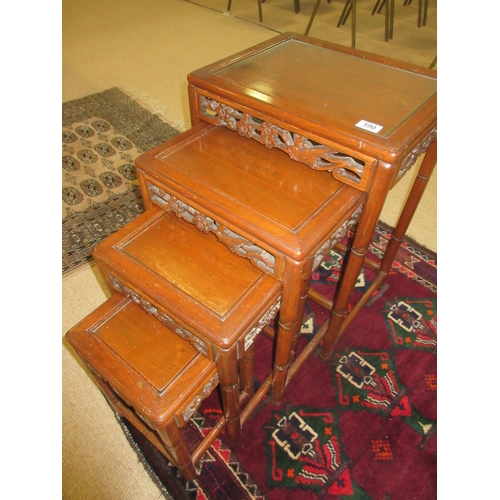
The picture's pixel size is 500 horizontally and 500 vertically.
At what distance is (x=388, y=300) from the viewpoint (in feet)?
4.82

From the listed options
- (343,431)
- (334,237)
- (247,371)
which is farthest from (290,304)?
(343,431)

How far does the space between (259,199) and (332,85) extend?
0.38 meters

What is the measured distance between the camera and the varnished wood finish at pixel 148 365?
2.51 feet

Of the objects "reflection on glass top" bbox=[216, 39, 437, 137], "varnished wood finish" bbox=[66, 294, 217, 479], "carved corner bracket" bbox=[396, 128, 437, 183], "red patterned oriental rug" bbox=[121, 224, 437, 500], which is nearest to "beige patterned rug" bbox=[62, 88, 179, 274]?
"varnished wood finish" bbox=[66, 294, 217, 479]

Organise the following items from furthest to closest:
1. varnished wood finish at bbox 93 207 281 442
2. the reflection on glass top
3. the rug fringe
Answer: the rug fringe, the reflection on glass top, varnished wood finish at bbox 93 207 281 442

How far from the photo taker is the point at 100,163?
2.03 metres

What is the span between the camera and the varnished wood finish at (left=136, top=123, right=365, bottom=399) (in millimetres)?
764

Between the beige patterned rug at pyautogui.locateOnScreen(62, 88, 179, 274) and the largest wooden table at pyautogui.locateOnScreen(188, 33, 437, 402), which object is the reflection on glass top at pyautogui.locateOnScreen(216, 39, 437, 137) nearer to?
the largest wooden table at pyautogui.locateOnScreen(188, 33, 437, 402)

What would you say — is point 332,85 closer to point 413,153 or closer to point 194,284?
point 413,153

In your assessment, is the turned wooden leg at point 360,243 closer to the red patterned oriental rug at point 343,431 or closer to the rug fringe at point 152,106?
the red patterned oriental rug at point 343,431

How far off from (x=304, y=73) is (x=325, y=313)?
2.76ft

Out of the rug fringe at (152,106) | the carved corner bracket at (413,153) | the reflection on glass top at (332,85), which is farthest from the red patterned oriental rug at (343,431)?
the rug fringe at (152,106)

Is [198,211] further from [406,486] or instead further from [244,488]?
[406,486]

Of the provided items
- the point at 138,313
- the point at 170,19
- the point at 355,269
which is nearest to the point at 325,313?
the point at 355,269
